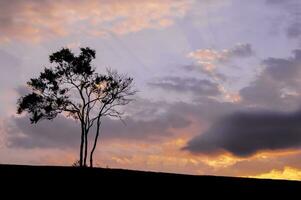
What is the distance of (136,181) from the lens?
105ft

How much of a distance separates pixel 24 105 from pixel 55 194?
39334mm

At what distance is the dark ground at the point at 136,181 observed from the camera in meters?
30.2

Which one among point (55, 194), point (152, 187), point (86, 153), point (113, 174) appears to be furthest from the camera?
point (86, 153)

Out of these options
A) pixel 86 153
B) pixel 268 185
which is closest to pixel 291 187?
pixel 268 185

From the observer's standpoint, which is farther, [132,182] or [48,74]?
[48,74]

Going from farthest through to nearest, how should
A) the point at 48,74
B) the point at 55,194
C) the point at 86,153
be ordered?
the point at 48,74, the point at 86,153, the point at 55,194

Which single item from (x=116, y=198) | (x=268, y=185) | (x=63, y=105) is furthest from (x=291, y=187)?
(x=63, y=105)

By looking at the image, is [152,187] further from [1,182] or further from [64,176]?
[1,182]

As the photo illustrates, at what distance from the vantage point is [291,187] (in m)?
35.2

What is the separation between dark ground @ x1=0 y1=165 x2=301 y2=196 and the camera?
3022 cm

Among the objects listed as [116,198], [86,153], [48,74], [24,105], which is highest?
[48,74]

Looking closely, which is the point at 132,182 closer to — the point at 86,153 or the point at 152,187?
the point at 152,187

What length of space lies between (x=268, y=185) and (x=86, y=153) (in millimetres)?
30524

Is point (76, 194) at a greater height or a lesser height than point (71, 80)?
lesser
